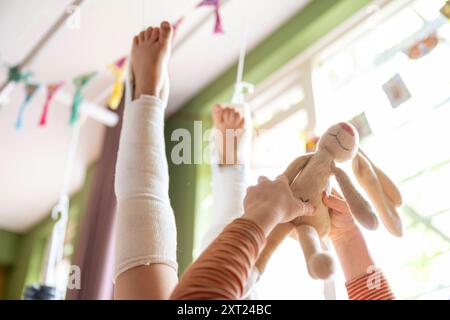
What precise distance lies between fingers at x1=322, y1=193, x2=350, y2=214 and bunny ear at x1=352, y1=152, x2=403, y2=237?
4 centimetres

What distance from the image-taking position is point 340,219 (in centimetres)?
65

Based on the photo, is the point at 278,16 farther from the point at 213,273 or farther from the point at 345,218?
the point at 213,273

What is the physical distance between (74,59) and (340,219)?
5.68ft

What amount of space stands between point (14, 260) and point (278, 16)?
58.1 inches

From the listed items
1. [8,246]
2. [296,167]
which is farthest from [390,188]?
[8,246]

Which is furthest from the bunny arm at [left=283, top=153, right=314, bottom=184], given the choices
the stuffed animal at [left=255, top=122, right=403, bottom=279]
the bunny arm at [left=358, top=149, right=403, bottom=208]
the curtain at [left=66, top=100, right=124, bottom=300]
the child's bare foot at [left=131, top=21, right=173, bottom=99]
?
the curtain at [left=66, top=100, right=124, bottom=300]

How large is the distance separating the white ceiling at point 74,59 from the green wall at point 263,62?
0.16ft

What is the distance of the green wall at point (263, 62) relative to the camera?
1609 mm

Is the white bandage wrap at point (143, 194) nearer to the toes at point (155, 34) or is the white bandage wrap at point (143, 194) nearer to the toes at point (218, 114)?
the toes at point (155, 34)

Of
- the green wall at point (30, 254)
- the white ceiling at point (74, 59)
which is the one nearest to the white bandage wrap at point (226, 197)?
the white ceiling at point (74, 59)

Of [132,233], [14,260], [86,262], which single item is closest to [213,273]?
[132,233]

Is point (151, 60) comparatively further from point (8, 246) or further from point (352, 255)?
point (8, 246)

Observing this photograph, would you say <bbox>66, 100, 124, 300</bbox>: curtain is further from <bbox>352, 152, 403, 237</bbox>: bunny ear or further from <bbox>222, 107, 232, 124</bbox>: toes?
<bbox>352, 152, 403, 237</bbox>: bunny ear

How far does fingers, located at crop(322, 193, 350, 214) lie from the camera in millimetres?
633
